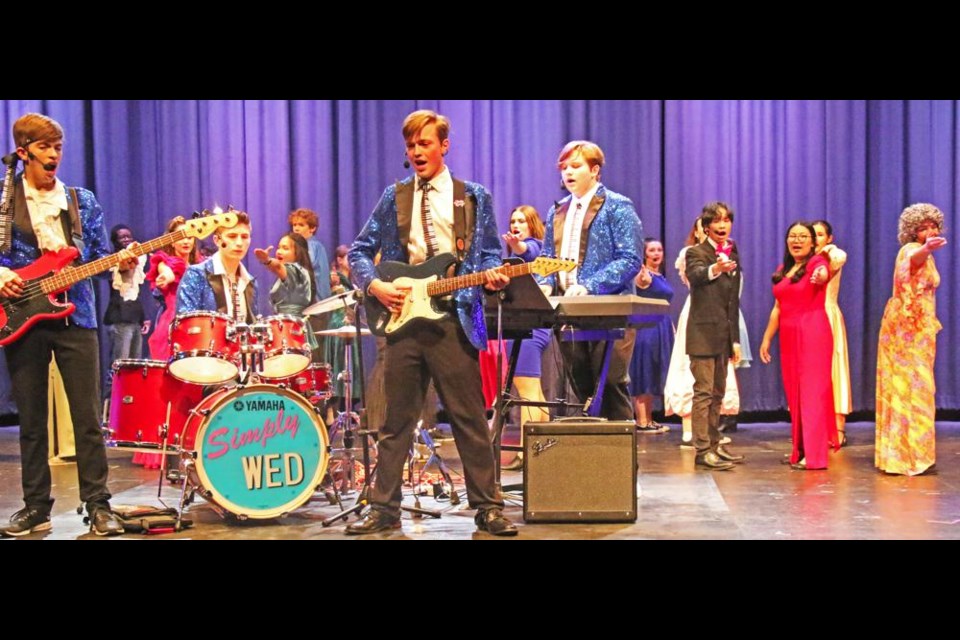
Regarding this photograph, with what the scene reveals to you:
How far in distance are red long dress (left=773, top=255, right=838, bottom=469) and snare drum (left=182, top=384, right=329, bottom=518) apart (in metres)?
3.21

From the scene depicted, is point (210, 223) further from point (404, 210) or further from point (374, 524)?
point (374, 524)

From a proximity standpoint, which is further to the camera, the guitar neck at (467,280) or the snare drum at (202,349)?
the snare drum at (202,349)

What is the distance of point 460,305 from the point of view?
449 cm

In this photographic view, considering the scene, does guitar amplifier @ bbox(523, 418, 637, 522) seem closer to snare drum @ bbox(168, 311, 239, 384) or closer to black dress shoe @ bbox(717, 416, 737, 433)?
snare drum @ bbox(168, 311, 239, 384)

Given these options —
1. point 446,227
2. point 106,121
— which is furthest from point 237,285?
point 106,121

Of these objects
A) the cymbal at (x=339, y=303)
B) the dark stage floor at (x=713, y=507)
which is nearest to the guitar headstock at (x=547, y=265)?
the cymbal at (x=339, y=303)

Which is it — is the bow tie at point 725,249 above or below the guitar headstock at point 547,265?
above

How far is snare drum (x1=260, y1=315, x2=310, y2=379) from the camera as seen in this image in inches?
198

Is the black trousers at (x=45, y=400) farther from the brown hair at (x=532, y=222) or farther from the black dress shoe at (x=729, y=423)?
the black dress shoe at (x=729, y=423)

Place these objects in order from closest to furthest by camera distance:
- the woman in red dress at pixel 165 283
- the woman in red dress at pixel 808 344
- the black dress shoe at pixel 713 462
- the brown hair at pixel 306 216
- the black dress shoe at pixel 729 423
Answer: the woman in red dress at pixel 808 344
the black dress shoe at pixel 713 462
the woman in red dress at pixel 165 283
the brown hair at pixel 306 216
the black dress shoe at pixel 729 423

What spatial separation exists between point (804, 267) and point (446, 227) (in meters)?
Answer: 2.96

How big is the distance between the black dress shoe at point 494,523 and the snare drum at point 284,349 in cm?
A: 122

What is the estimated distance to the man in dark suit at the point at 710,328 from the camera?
670cm

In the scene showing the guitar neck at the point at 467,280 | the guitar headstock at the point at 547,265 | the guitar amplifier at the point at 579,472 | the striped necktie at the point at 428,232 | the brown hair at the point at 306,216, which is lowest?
the guitar amplifier at the point at 579,472
